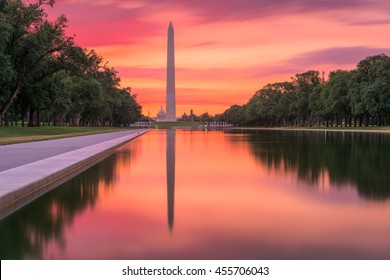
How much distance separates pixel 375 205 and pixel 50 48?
46347mm

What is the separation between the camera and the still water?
6980 millimetres

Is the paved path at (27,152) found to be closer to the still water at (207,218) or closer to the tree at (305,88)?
the still water at (207,218)

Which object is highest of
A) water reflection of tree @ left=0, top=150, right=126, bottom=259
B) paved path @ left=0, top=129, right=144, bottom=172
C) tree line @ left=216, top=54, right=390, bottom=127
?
tree line @ left=216, top=54, right=390, bottom=127

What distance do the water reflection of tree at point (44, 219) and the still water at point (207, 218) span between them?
0.05ft

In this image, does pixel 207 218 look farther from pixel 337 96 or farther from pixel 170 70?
pixel 170 70

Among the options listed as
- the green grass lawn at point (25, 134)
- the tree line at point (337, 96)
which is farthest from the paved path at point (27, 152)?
the tree line at point (337, 96)

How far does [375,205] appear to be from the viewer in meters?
10.5

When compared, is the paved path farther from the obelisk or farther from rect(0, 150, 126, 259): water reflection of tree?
the obelisk

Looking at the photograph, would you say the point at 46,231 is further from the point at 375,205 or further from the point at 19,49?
the point at 19,49

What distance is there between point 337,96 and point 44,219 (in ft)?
327

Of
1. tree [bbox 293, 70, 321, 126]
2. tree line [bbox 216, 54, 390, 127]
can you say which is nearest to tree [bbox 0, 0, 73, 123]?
tree line [bbox 216, 54, 390, 127]

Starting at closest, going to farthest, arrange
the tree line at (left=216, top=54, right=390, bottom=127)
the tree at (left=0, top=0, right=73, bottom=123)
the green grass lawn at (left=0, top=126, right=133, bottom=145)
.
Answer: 1. the green grass lawn at (left=0, top=126, right=133, bottom=145)
2. the tree at (left=0, top=0, right=73, bottom=123)
3. the tree line at (left=216, top=54, right=390, bottom=127)

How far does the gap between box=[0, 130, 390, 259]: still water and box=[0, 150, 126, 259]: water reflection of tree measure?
0.05 feet

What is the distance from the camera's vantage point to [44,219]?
30.5ft
